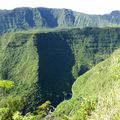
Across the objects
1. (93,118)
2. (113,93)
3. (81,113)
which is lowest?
(81,113)

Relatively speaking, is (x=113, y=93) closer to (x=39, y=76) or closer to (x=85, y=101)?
(x=85, y=101)

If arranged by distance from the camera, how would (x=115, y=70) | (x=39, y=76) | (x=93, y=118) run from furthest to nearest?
(x=39, y=76)
(x=115, y=70)
(x=93, y=118)

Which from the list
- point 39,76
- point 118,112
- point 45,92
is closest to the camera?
point 118,112

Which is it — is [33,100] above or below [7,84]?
below

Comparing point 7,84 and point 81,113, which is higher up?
point 7,84

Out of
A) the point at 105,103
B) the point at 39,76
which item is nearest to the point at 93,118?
the point at 105,103

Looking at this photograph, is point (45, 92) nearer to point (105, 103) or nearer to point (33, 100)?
point (33, 100)

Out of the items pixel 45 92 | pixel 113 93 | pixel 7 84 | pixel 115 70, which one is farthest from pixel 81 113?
pixel 45 92

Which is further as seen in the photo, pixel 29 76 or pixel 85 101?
pixel 29 76

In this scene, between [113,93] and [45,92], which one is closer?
[113,93]
